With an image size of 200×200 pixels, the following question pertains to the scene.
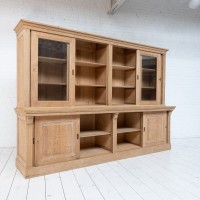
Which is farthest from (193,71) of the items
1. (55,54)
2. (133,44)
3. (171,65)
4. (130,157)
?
(55,54)

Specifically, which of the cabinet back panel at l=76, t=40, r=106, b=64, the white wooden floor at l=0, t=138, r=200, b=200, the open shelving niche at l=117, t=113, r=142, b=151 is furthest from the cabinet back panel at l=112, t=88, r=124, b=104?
the white wooden floor at l=0, t=138, r=200, b=200

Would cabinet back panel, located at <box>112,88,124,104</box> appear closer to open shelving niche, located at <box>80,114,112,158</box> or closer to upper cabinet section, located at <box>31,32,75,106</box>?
open shelving niche, located at <box>80,114,112,158</box>

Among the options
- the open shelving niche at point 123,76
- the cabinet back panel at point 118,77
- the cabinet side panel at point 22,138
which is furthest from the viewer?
the cabinet back panel at point 118,77

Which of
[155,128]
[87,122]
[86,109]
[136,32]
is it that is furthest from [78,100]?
[136,32]

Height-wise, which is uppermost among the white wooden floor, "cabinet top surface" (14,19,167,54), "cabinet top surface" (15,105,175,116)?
"cabinet top surface" (14,19,167,54)

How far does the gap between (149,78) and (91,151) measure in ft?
5.83

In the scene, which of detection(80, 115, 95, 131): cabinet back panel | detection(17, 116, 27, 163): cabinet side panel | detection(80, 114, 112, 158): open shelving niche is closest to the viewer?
detection(17, 116, 27, 163): cabinet side panel

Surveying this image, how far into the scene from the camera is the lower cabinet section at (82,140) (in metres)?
2.56

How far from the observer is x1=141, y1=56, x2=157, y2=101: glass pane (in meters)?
3.78

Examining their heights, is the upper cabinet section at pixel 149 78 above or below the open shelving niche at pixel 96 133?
above

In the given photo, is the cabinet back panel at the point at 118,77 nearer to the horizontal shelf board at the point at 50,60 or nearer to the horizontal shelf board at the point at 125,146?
the horizontal shelf board at the point at 125,146

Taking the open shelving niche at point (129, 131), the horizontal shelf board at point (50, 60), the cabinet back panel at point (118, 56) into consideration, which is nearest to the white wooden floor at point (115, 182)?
the open shelving niche at point (129, 131)

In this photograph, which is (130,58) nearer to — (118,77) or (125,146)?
(118,77)

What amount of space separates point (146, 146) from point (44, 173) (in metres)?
1.89
